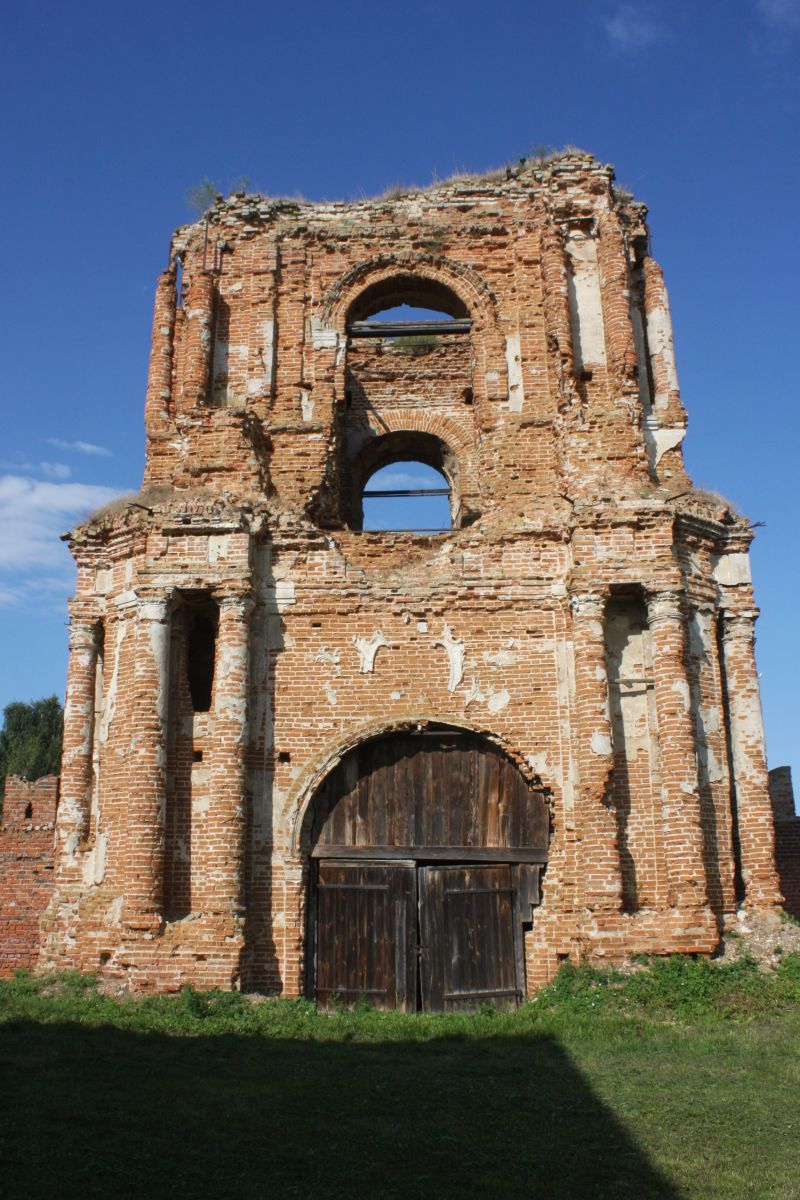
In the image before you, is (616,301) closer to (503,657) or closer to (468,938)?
(503,657)

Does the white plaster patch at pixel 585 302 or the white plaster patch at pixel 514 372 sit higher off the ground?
the white plaster patch at pixel 585 302

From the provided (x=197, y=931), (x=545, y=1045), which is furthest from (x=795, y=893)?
(x=197, y=931)

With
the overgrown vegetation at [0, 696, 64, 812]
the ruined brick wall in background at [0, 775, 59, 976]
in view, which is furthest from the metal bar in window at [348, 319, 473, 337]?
the overgrown vegetation at [0, 696, 64, 812]

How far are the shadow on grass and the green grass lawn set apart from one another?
2 centimetres

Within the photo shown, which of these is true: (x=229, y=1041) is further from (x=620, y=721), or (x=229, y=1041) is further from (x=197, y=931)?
(x=620, y=721)

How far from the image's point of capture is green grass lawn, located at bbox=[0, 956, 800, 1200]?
5.43 meters

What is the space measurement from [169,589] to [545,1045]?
5.73 metres

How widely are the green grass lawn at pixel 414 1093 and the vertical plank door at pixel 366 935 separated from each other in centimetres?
54

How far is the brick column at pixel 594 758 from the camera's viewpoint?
10.4 metres

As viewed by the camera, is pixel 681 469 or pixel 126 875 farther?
pixel 681 469

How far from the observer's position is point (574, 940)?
1051 centimetres

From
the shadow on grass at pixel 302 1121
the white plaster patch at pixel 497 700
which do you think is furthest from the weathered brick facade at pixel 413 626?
the shadow on grass at pixel 302 1121

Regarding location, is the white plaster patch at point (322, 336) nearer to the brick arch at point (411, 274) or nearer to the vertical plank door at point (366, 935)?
the brick arch at point (411, 274)

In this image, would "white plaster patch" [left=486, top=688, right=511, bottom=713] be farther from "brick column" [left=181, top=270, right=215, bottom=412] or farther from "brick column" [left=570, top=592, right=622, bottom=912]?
"brick column" [left=181, top=270, right=215, bottom=412]
